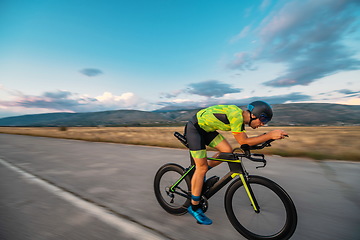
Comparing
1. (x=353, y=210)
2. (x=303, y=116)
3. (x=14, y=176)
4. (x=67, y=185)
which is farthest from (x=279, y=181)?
(x=303, y=116)

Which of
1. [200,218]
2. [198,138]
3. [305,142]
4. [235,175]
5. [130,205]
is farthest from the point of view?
[305,142]

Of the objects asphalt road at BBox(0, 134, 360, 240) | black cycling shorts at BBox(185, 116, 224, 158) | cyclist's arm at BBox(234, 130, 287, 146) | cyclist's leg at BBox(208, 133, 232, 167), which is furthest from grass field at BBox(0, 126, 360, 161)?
cyclist's arm at BBox(234, 130, 287, 146)

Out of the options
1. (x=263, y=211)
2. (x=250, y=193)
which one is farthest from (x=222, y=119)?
(x=263, y=211)

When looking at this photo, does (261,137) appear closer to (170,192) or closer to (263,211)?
(263,211)

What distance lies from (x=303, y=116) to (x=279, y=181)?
152 meters

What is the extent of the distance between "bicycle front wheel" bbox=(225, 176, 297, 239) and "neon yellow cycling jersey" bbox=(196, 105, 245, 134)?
0.67 m

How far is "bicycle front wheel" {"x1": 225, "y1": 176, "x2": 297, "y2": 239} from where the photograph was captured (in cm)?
212

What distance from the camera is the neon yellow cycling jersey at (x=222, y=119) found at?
240 centimetres

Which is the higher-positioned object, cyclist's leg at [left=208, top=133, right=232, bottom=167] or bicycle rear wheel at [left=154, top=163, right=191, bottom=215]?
cyclist's leg at [left=208, top=133, right=232, bottom=167]

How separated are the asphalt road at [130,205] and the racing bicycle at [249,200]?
0.20 m

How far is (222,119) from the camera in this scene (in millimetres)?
2598

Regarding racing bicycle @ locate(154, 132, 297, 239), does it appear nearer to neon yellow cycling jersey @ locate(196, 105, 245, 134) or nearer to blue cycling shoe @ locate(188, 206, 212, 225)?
blue cycling shoe @ locate(188, 206, 212, 225)

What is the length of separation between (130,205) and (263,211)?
2.07 meters

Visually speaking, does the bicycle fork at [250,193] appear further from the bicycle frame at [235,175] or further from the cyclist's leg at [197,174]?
the cyclist's leg at [197,174]
